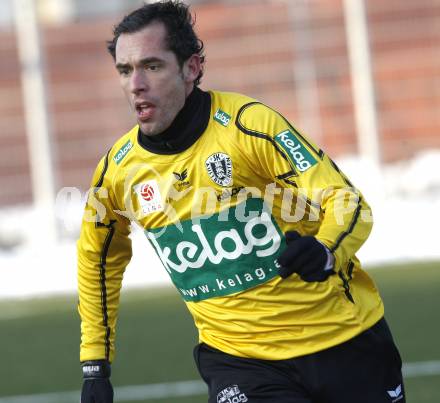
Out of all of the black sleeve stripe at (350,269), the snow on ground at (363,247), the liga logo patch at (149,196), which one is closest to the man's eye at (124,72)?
the liga logo patch at (149,196)

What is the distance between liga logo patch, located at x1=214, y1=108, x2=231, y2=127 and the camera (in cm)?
419

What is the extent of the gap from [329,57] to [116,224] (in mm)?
17013

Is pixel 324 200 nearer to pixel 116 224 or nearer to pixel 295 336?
pixel 295 336

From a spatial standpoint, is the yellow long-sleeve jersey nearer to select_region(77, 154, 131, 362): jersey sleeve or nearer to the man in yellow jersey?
the man in yellow jersey

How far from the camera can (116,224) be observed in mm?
4543

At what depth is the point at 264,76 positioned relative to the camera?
21.2 m

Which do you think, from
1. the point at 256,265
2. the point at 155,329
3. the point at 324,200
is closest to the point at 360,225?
the point at 324,200

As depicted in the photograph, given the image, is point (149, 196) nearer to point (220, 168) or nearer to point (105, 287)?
point (220, 168)

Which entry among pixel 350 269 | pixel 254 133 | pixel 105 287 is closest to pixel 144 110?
pixel 254 133

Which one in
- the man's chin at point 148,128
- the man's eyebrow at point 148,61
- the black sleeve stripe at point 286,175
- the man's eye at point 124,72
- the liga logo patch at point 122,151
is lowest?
the black sleeve stripe at point 286,175

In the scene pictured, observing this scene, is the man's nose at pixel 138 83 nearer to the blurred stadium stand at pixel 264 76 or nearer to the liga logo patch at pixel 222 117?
the liga logo patch at pixel 222 117

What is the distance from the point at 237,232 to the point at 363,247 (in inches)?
455

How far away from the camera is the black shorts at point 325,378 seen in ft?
13.5

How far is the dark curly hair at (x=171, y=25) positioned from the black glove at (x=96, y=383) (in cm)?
117
